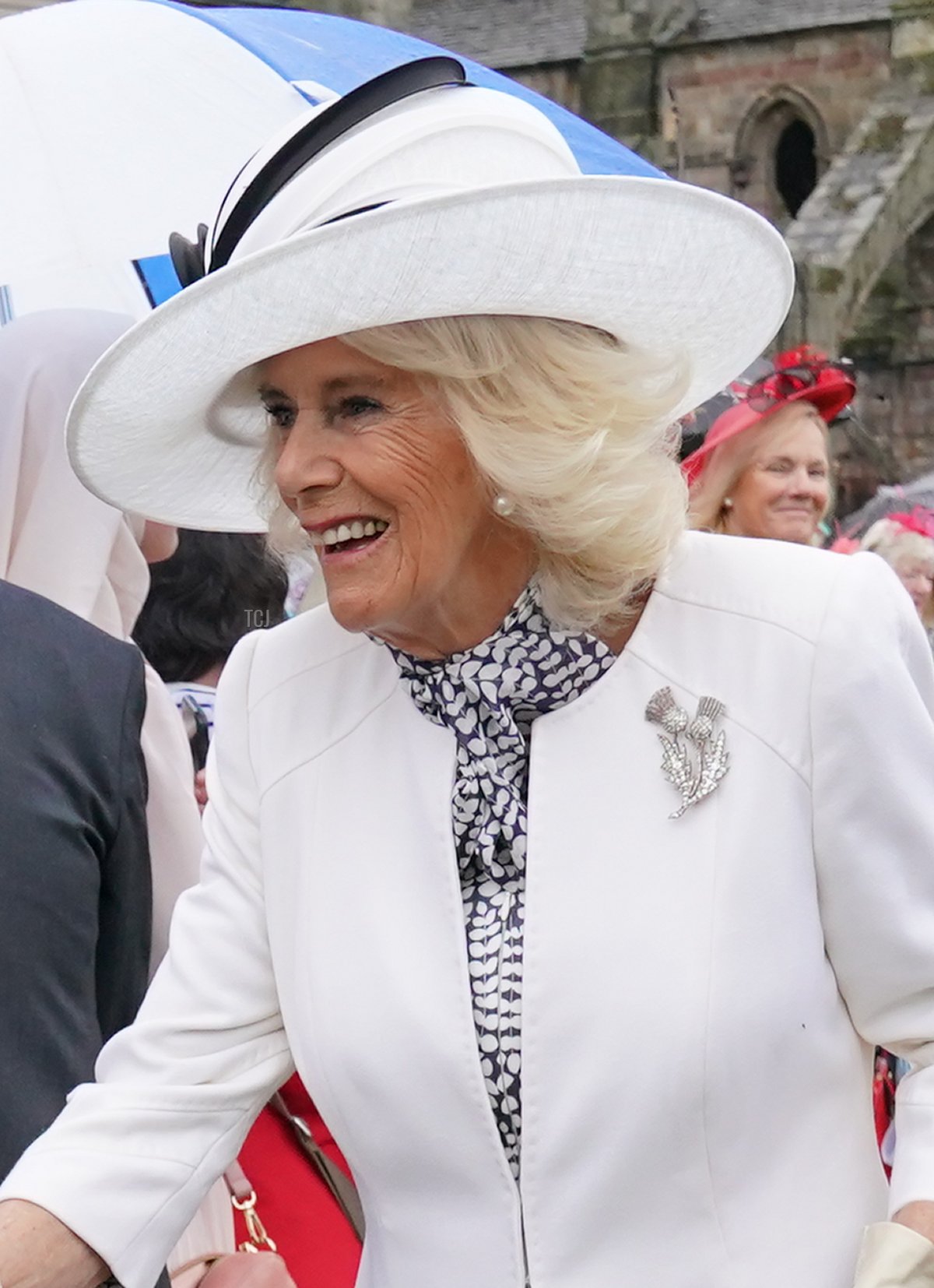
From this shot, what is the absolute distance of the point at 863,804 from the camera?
7.03 ft

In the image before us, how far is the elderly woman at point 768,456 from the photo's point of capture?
5438 millimetres

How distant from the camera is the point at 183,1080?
2.31m

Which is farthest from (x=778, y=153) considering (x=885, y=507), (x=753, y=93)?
(x=885, y=507)

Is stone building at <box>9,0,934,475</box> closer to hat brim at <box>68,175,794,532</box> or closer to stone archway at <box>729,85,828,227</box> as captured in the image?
stone archway at <box>729,85,828,227</box>

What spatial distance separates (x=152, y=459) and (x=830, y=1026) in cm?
110

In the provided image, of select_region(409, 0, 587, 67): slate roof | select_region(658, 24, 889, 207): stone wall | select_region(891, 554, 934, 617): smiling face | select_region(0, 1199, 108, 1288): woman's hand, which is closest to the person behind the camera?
select_region(0, 1199, 108, 1288): woman's hand

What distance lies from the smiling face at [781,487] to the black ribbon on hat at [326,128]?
10.8 feet

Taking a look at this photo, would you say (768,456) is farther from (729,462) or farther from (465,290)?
(465,290)

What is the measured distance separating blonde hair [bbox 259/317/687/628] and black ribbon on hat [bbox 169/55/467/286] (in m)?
0.19

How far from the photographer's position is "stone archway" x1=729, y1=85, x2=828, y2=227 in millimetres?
22766

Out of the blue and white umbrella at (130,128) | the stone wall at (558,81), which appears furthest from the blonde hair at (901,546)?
the stone wall at (558,81)

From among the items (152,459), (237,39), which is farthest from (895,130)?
(152,459)

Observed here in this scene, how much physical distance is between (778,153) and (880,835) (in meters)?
22.1

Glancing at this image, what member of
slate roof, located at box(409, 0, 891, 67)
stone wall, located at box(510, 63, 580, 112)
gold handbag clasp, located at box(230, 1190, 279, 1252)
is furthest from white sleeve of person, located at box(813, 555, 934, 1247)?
stone wall, located at box(510, 63, 580, 112)
